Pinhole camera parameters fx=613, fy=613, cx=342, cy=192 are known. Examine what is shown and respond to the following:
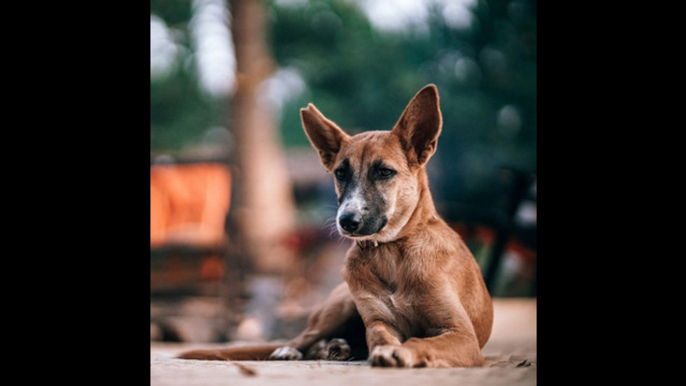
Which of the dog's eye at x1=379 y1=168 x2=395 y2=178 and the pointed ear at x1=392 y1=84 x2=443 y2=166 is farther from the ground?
the pointed ear at x1=392 y1=84 x2=443 y2=166

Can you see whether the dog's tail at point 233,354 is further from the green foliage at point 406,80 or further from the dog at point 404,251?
the green foliage at point 406,80

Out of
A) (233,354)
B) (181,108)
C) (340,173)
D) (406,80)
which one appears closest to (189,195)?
(181,108)

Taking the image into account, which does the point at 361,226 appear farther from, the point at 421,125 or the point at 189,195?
the point at 189,195

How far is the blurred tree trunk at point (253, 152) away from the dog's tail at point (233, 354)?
7147mm

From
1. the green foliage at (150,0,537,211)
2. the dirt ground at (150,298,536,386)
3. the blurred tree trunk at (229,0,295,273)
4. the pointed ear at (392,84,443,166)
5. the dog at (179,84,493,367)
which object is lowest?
the dirt ground at (150,298,536,386)

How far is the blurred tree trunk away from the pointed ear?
811 cm

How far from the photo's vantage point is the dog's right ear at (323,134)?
12.8 feet

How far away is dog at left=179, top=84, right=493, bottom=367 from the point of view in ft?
10.9

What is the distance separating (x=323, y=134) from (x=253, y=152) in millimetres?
8169

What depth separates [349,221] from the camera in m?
3.30

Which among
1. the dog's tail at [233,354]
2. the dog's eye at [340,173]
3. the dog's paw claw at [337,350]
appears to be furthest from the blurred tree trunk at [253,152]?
the dog's eye at [340,173]

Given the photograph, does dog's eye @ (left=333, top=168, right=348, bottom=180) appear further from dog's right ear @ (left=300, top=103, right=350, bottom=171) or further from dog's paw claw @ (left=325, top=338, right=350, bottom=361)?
dog's paw claw @ (left=325, top=338, right=350, bottom=361)

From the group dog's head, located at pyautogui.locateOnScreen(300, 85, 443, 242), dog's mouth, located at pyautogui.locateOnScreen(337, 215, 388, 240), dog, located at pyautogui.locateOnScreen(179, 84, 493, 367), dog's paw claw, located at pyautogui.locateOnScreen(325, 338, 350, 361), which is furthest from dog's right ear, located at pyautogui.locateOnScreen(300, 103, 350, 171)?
dog's paw claw, located at pyautogui.locateOnScreen(325, 338, 350, 361)
